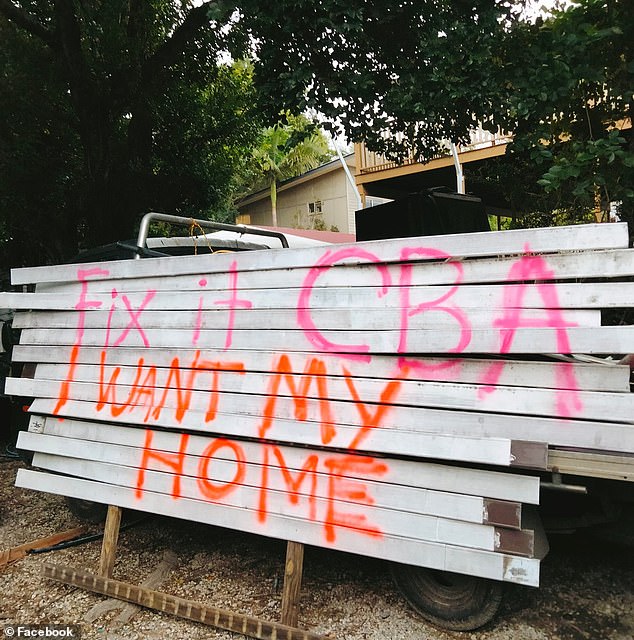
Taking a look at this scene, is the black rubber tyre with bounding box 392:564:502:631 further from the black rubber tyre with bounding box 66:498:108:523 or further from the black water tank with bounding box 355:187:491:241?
the black water tank with bounding box 355:187:491:241

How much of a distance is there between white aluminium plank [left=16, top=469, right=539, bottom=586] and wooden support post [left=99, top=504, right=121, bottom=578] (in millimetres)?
88

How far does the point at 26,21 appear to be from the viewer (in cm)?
713

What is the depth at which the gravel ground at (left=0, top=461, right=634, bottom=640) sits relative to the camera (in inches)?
111

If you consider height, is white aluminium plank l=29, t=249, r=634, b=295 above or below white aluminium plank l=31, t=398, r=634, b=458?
above

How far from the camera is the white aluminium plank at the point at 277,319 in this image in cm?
248

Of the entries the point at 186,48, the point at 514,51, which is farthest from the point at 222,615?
the point at 186,48

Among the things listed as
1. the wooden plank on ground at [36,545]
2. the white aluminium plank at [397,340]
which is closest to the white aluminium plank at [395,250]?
the white aluminium plank at [397,340]

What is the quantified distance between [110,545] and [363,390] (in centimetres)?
187

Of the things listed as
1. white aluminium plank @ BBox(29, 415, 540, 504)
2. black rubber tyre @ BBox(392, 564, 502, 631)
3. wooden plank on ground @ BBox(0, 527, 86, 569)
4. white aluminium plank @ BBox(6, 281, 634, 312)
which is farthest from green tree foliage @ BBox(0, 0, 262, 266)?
black rubber tyre @ BBox(392, 564, 502, 631)

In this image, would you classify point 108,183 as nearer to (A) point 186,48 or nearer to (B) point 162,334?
(A) point 186,48

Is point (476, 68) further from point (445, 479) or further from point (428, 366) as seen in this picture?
point (445, 479)

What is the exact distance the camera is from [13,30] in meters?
7.98

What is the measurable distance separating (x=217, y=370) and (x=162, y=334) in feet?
1.52

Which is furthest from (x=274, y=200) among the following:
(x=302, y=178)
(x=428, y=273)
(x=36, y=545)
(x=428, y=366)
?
(x=428, y=366)
